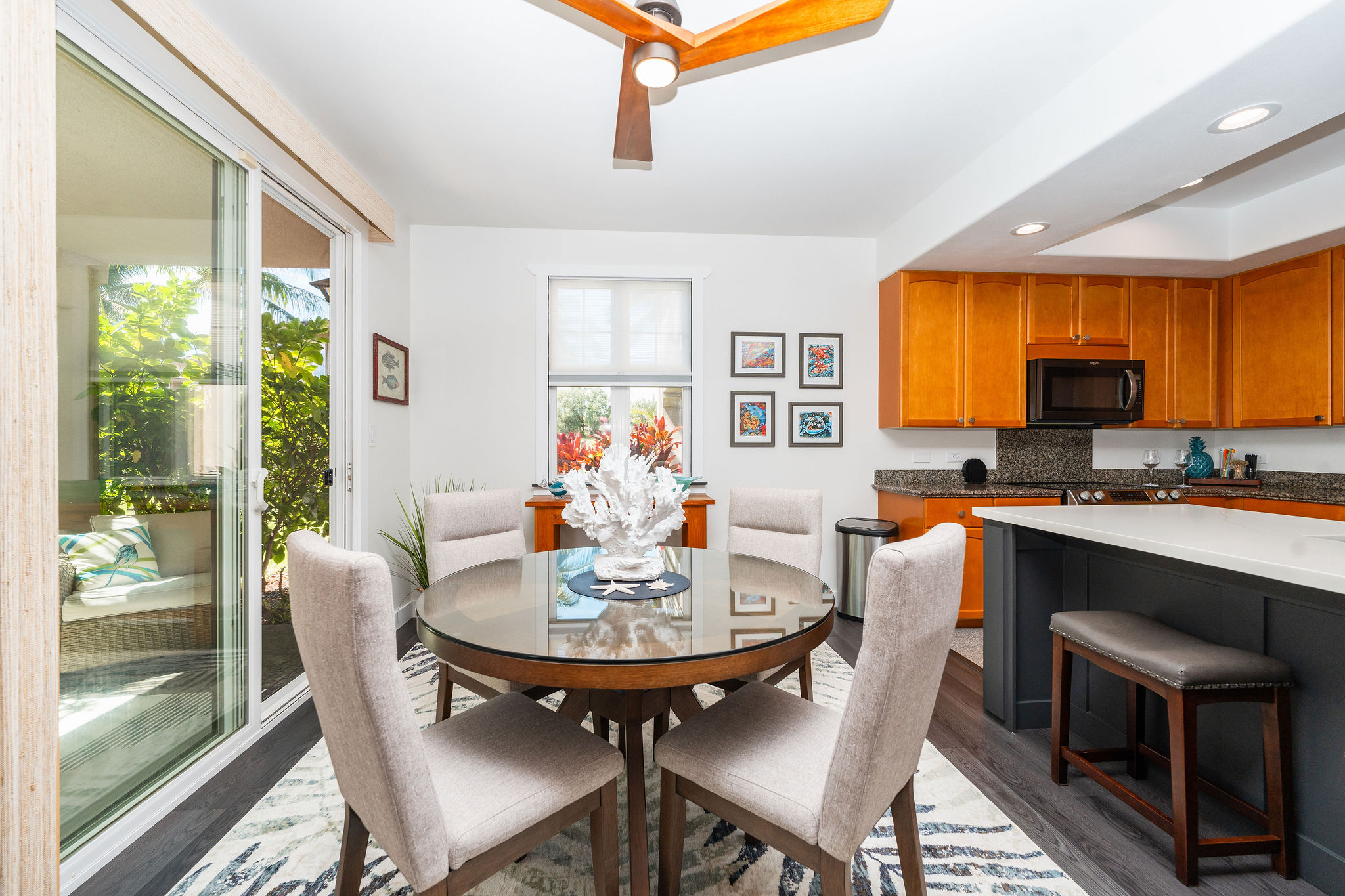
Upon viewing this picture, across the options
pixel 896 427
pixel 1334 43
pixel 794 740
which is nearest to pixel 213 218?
pixel 794 740

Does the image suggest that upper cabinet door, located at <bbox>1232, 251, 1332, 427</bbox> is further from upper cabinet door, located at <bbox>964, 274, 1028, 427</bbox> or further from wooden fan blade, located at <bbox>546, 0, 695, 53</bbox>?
wooden fan blade, located at <bbox>546, 0, 695, 53</bbox>

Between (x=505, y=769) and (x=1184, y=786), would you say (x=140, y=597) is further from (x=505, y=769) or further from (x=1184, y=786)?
(x=1184, y=786)

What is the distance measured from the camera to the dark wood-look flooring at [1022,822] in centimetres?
146

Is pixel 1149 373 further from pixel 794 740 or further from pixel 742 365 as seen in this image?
pixel 794 740

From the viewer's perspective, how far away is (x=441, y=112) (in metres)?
2.42

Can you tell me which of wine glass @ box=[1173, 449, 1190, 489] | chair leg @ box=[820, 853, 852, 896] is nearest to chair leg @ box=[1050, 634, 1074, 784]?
chair leg @ box=[820, 853, 852, 896]

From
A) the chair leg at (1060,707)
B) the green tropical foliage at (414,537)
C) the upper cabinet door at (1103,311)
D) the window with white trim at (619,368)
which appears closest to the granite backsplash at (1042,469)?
the upper cabinet door at (1103,311)

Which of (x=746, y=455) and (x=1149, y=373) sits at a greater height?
(x=1149, y=373)

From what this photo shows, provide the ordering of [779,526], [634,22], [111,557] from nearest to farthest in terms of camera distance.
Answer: [634,22] < [111,557] < [779,526]

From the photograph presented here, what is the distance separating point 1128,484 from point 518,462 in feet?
14.0

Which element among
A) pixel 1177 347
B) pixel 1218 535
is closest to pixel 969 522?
pixel 1218 535

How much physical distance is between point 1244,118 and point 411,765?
3125mm

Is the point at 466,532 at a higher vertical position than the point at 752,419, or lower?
lower

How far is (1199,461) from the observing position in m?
4.01
